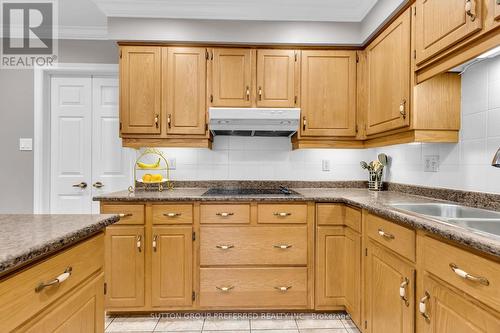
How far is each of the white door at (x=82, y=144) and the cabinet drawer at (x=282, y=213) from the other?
151 centimetres

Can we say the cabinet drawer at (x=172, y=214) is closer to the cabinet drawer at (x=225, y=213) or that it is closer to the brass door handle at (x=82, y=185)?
the cabinet drawer at (x=225, y=213)

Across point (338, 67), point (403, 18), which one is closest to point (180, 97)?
point (338, 67)

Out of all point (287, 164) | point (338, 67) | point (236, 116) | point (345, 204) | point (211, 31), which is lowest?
point (345, 204)

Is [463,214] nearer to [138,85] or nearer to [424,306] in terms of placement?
[424,306]

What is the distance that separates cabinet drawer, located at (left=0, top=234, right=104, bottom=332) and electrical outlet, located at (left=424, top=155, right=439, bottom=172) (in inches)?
84.1

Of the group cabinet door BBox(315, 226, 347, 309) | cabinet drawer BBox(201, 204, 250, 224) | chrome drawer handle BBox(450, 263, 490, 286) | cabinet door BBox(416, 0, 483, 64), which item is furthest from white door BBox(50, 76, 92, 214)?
chrome drawer handle BBox(450, 263, 490, 286)

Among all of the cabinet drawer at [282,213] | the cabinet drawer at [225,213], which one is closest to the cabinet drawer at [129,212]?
the cabinet drawer at [225,213]

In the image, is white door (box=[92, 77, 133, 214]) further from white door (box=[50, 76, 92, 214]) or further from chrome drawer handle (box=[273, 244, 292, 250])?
chrome drawer handle (box=[273, 244, 292, 250])

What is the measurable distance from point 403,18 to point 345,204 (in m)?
1.32

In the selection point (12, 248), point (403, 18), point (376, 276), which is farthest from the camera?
point (403, 18)

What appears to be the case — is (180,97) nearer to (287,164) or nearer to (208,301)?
(287,164)

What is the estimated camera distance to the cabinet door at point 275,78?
244 cm

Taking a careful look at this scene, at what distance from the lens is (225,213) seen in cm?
212

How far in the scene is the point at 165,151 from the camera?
8.91ft
